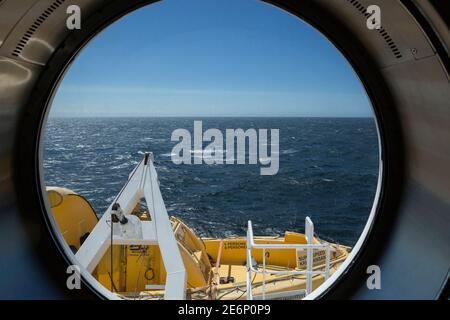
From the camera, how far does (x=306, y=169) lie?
31891mm

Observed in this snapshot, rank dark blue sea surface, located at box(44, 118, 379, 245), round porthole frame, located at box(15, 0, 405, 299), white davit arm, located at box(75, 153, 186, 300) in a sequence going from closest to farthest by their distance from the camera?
round porthole frame, located at box(15, 0, 405, 299) < white davit arm, located at box(75, 153, 186, 300) < dark blue sea surface, located at box(44, 118, 379, 245)

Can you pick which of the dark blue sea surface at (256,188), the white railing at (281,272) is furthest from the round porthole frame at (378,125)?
the dark blue sea surface at (256,188)

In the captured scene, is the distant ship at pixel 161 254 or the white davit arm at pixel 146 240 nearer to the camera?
the white davit arm at pixel 146 240

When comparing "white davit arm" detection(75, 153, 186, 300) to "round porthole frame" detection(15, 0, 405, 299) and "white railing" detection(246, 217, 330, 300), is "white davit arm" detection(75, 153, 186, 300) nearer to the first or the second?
"white railing" detection(246, 217, 330, 300)

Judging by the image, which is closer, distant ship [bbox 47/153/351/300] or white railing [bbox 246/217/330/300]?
white railing [bbox 246/217/330/300]

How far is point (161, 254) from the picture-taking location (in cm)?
441

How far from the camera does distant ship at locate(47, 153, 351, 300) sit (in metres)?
4.11

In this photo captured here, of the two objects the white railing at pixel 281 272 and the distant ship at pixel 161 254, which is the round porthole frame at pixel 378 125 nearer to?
the distant ship at pixel 161 254

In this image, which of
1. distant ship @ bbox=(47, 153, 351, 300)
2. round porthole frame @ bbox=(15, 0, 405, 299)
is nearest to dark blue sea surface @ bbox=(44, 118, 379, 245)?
distant ship @ bbox=(47, 153, 351, 300)

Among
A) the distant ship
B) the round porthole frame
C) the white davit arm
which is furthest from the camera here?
the distant ship

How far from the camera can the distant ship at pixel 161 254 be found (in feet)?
13.5

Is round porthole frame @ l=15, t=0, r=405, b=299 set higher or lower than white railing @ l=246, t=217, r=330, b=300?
higher
